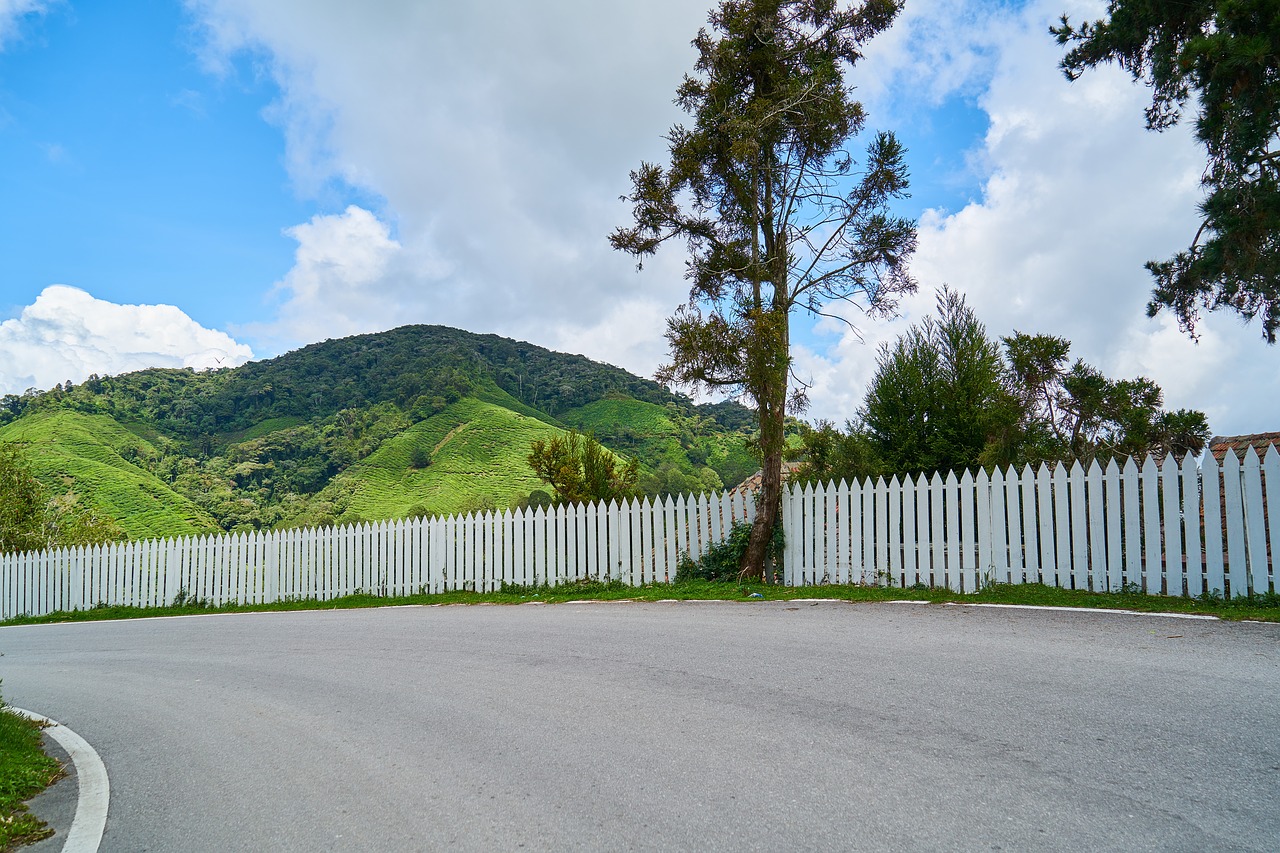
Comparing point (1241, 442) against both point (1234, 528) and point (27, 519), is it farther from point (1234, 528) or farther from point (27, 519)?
point (27, 519)

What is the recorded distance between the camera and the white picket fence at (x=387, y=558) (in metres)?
12.9

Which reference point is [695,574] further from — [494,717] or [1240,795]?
[1240,795]

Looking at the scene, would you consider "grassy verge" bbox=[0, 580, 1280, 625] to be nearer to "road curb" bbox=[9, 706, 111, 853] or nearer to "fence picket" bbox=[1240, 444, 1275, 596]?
"fence picket" bbox=[1240, 444, 1275, 596]

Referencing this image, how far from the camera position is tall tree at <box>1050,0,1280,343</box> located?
909 cm

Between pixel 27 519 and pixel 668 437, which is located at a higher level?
pixel 668 437

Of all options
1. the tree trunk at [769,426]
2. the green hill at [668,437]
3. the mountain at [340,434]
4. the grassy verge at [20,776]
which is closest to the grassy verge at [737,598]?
the tree trunk at [769,426]

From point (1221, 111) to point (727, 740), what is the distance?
11.0m

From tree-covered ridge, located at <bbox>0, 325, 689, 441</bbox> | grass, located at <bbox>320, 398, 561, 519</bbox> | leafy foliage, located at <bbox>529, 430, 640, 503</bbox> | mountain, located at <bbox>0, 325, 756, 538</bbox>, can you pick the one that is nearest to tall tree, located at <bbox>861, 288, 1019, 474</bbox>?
leafy foliage, located at <bbox>529, 430, 640, 503</bbox>

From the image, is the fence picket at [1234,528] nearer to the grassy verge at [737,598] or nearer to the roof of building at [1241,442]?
the grassy verge at [737,598]

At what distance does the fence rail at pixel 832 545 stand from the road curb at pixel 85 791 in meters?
8.57

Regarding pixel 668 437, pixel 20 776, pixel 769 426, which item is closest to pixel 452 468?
pixel 668 437

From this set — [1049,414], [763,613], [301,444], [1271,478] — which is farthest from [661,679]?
[301,444]

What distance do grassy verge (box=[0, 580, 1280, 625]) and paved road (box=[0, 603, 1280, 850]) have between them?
2.96 feet

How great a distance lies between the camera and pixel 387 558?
50.4ft
